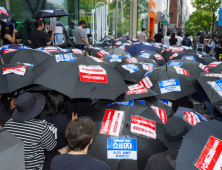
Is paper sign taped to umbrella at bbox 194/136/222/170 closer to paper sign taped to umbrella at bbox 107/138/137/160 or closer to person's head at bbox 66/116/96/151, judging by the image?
paper sign taped to umbrella at bbox 107/138/137/160

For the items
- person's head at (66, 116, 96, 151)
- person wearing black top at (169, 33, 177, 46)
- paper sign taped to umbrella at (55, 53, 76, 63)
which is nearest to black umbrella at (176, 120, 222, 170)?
person's head at (66, 116, 96, 151)

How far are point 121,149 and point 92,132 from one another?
0.65m

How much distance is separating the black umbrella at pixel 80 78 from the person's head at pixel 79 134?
A: 3.06 feet

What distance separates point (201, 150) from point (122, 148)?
909 millimetres

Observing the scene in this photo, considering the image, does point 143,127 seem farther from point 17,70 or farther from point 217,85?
point 17,70

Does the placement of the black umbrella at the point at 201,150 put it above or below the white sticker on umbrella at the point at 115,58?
below

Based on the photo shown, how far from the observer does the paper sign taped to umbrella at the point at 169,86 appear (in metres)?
4.47

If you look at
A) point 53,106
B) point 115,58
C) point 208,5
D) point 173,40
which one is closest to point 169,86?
point 115,58

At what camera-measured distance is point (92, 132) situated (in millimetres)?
2117

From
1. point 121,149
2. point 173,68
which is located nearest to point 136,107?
point 121,149

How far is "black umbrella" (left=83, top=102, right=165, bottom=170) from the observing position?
257 cm

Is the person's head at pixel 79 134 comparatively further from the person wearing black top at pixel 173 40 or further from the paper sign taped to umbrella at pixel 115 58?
the person wearing black top at pixel 173 40

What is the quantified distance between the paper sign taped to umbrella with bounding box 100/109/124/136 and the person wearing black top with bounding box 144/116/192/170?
59 cm

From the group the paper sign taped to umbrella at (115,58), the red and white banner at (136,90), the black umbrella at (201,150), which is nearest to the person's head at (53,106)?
the red and white banner at (136,90)
